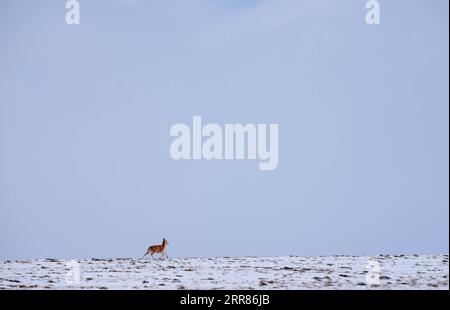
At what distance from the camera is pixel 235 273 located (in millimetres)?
17688

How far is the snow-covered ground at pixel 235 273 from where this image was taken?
1572 centimetres

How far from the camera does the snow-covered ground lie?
1572 centimetres

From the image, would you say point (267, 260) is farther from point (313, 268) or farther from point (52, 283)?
point (52, 283)
